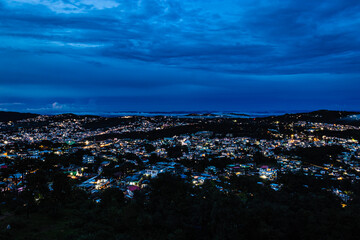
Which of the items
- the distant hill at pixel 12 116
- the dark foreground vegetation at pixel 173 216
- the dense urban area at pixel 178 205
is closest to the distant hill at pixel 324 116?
the dense urban area at pixel 178 205

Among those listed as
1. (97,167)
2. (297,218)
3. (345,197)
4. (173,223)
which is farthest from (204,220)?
(97,167)

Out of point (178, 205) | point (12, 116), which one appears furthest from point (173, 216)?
point (12, 116)

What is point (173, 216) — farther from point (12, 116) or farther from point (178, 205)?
point (12, 116)

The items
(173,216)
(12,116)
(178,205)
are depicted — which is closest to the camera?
(173,216)

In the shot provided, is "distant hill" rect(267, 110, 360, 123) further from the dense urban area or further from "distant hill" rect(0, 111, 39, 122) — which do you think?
"distant hill" rect(0, 111, 39, 122)

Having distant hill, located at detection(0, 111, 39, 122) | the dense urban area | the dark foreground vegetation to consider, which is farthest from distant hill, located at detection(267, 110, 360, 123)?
distant hill, located at detection(0, 111, 39, 122)

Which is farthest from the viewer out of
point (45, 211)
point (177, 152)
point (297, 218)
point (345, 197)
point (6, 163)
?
point (177, 152)

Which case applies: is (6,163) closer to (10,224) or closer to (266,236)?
(10,224)

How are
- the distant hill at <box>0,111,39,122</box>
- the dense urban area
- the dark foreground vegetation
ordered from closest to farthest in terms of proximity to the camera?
the dark foreground vegetation
the dense urban area
the distant hill at <box>0,111,39,122</box>
